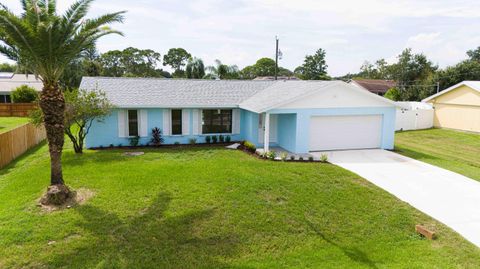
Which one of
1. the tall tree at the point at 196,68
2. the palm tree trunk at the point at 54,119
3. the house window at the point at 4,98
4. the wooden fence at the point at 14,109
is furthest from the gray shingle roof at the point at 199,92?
the house window at the point at 4,98

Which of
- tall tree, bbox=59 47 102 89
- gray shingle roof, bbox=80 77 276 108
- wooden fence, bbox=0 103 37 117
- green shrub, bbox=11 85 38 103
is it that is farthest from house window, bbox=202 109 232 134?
tall tree, bbox=59 47 102 89

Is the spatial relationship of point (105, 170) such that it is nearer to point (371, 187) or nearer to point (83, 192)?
point (83, 192)

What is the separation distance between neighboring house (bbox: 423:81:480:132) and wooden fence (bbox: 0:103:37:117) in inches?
1512

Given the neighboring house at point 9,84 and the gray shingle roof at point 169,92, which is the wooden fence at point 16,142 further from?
the neighboring house at point 9,84

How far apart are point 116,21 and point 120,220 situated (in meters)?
6.18

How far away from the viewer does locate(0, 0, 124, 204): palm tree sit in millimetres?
9148

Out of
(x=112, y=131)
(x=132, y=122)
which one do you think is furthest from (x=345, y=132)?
(x=112, y=131)

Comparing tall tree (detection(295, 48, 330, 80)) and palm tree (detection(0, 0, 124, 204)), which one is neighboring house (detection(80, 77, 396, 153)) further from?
tall tree (detection(295, 48, 330, 80))

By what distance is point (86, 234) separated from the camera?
8281 mm

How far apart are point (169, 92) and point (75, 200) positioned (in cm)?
1065

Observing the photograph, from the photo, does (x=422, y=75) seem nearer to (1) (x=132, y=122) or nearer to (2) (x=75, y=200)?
(1) (x=132, y=122)

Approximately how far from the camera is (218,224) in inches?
355

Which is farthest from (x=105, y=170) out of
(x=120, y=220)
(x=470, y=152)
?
(x=470, y=152)

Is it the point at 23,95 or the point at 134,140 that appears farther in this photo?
the point at 23,95
